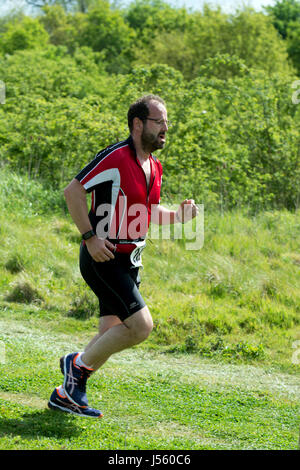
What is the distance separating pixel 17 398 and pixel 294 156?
9.35 metres

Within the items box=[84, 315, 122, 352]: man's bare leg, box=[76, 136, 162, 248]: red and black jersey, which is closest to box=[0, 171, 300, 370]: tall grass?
box=[84, 315, 122, 352]: man's bare leg

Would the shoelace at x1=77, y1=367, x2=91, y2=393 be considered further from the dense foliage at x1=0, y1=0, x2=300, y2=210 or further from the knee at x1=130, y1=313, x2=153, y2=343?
the dense foliage at x1=0, y1=0, x2=300, y2=210

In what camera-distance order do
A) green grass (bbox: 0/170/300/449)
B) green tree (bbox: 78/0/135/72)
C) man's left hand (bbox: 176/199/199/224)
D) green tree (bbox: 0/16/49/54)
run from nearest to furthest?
green grass (bbox: 0/170/300/449) → man's left hand (bbox: 176/199/199/224) → green tree (bbox: 0/16/49/54) → green tree (bbox: 78/0/135/72)

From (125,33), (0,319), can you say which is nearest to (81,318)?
(0,319)

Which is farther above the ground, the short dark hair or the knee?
the short dark hair

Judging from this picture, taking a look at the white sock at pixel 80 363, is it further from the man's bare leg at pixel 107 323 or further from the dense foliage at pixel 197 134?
the dense foliage at pixel 197 134

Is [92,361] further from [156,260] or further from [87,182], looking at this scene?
[156,260]

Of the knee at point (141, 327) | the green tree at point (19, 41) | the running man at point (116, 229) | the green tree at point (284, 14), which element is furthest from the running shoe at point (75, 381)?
the green tree at point (284, 14)

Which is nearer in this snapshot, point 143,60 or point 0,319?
point 0,319

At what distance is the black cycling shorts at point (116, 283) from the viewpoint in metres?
4.22

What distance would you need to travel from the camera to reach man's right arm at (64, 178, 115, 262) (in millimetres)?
4164

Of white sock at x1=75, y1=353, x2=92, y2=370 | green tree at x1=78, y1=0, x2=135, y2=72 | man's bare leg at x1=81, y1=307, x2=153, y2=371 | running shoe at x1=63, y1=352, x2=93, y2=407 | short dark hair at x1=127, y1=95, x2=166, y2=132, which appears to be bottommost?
running shoe at x1=63, y1=352, x2=93, y2=407

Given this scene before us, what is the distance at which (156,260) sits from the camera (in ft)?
28.9

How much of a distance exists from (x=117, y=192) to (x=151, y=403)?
1618mm
